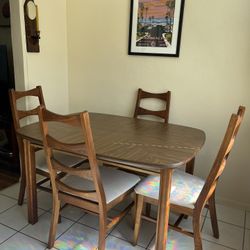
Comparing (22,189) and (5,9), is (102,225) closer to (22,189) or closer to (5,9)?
(22,189)

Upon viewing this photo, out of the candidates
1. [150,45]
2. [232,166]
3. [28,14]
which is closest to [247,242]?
[232,166]

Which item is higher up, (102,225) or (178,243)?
(102,225)

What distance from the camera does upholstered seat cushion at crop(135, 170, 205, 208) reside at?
1.66 metres

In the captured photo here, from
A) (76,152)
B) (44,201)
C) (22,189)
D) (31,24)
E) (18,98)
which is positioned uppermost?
(31,24)

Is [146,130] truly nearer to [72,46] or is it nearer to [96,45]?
[96,45]

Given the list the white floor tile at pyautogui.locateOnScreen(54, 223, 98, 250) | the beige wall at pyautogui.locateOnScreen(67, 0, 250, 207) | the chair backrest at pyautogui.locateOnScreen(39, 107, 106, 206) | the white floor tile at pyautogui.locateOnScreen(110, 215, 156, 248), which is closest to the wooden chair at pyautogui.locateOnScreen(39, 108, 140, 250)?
the chair backrest at pyautogui.locateOnScreen(39, 107, 106, 206)

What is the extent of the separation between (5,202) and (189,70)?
2024mm

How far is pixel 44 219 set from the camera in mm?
2180

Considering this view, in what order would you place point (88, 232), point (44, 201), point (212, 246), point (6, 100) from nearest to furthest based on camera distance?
point (212, 246)
point (88, 232)
point (44, 201)
point (6, 100)

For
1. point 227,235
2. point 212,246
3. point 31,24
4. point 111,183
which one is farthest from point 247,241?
point 31,24

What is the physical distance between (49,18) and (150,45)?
1.04 m

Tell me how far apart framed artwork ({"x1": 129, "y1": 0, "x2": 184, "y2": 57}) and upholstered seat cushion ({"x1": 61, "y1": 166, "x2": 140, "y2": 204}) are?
46.9 inches

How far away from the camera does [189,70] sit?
2.34m

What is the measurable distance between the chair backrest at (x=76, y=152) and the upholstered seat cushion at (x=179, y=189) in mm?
329
